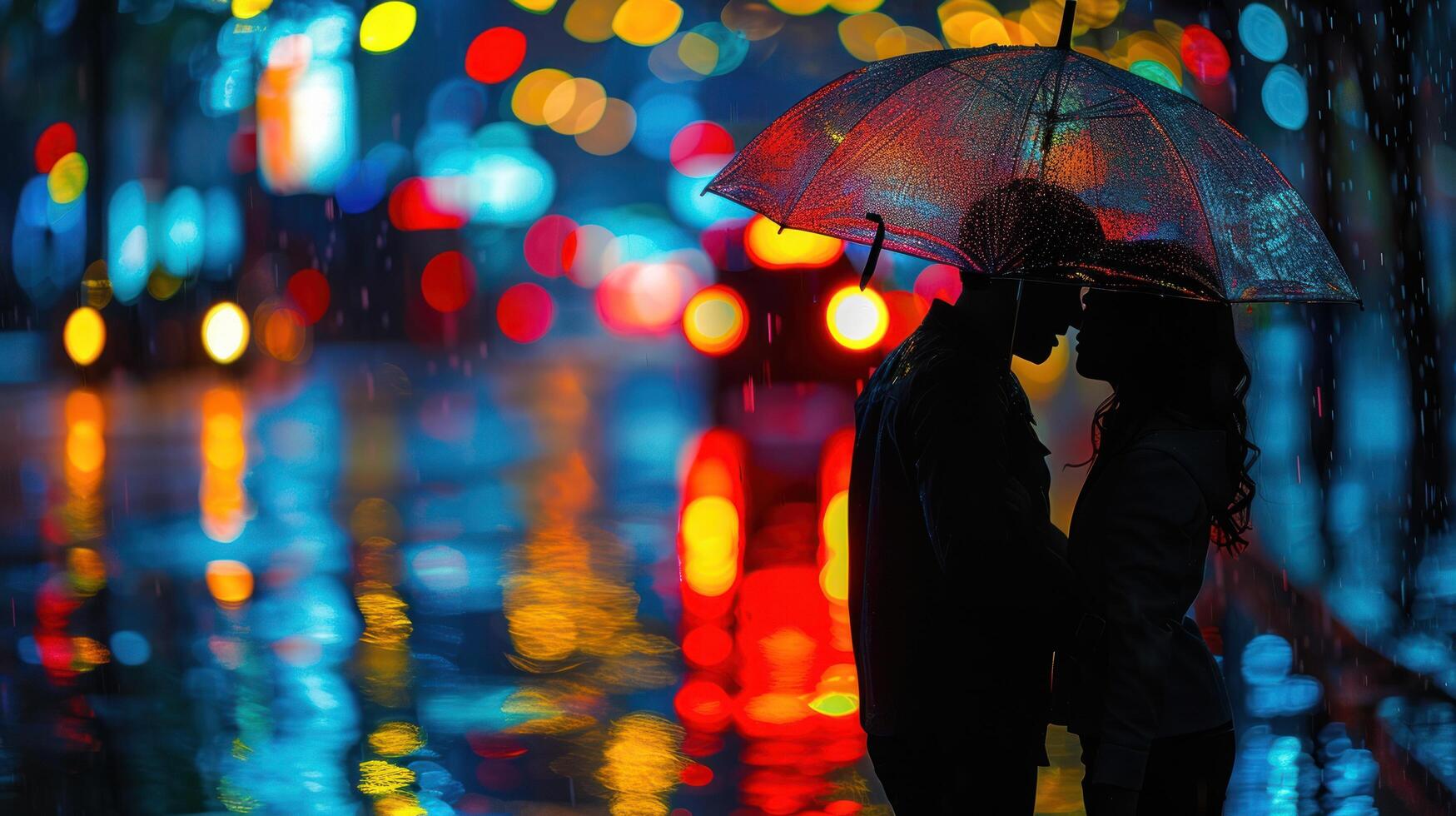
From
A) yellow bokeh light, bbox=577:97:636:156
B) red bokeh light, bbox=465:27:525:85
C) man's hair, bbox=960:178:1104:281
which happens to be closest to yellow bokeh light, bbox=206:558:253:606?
man's hair, bbox=960:178:1104:281

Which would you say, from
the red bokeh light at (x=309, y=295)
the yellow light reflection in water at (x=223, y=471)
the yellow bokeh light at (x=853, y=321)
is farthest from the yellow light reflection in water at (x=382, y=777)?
the red bokeh light at (x=309, y=295)

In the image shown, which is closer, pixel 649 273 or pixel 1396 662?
pixel 1396 662

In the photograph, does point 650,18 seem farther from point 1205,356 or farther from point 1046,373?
point 1205,356

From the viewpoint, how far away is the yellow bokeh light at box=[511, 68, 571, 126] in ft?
88.1

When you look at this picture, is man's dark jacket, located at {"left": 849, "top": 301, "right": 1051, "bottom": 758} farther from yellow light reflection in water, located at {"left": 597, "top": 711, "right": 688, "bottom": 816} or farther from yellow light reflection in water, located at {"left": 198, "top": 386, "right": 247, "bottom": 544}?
yellow light reflection in water, located at {"left": 198, "top": 386, "right": 247, "bottom": 544}

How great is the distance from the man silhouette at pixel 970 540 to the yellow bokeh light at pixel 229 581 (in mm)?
5423

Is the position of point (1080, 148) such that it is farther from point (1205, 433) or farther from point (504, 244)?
point (504, 244)

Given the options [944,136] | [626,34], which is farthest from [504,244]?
[944,136]

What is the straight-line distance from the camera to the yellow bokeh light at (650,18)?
24406mm

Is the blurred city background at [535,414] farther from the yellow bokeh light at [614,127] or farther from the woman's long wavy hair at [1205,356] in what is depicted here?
the woman's long wavy hair at [1205,356]

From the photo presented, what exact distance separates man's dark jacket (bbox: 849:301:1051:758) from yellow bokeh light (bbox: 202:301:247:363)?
2467 centimetres

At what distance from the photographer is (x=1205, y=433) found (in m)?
2.72

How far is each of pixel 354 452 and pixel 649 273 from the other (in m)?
15.9

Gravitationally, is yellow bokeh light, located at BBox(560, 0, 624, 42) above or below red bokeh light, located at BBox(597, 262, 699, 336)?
above
